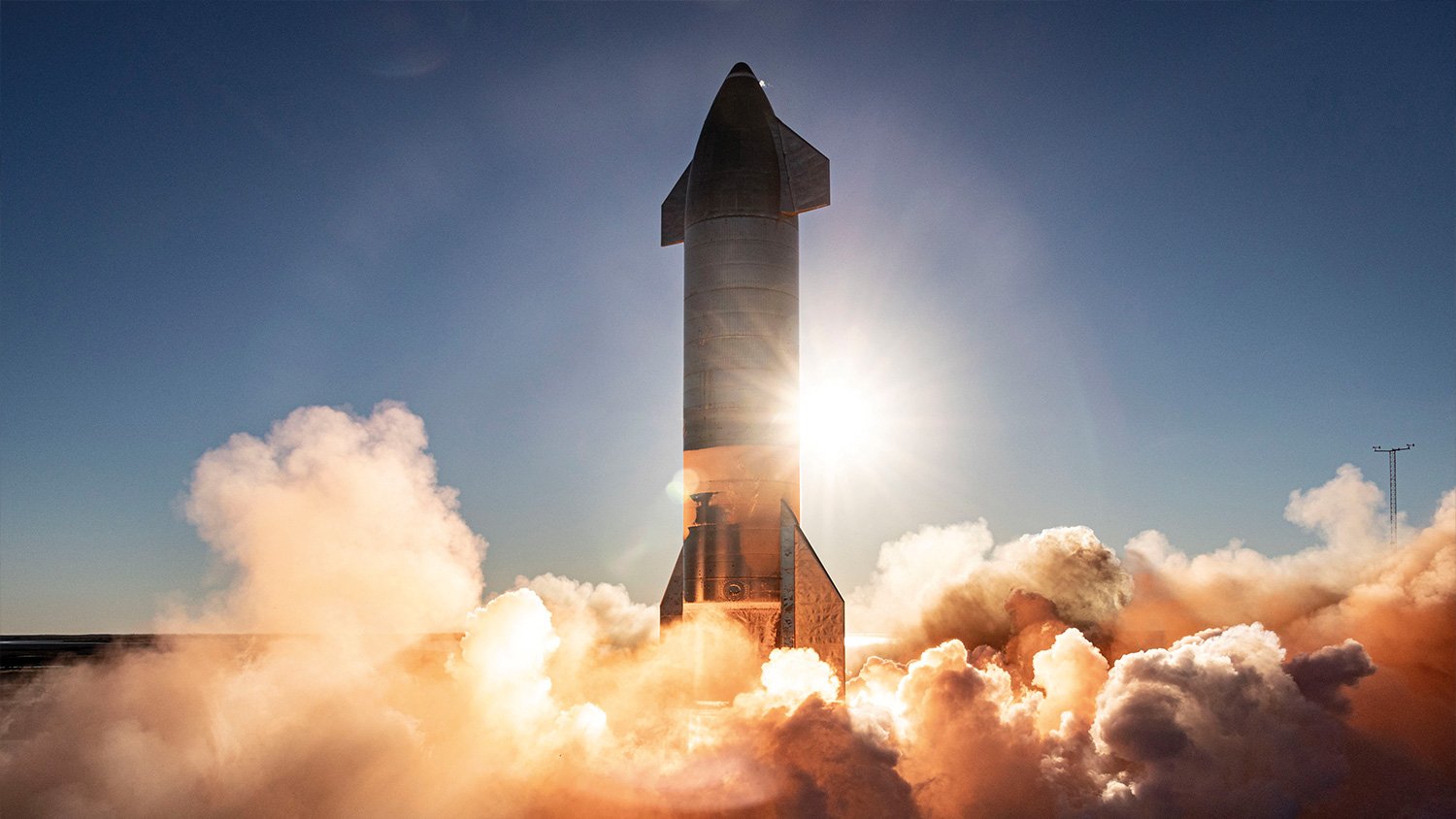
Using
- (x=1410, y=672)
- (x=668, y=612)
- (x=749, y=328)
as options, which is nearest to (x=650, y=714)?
(x=668, y=612)

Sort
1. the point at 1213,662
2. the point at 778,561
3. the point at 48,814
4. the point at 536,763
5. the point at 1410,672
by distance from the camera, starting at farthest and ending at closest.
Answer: the point at 1410,672, the point at 778,561, the point at 1213,662, the point at 536,763, the point at 48,814

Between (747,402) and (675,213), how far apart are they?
8.09 m

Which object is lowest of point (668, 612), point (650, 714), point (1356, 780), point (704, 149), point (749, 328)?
point (1356, 780)

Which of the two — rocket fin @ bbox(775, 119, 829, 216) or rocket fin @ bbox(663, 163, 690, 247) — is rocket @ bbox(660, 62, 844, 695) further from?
rocket fin @ bbox(663, 163, 690, 247)

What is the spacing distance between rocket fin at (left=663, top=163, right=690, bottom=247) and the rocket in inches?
107

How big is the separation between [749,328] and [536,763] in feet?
39.9

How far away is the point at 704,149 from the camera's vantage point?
3369 cm

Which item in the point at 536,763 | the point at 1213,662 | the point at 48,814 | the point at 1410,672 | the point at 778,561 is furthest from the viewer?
the point at 1410,672

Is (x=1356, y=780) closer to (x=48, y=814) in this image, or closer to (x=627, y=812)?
(x=627, y=812)

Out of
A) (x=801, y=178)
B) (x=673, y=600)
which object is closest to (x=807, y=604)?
(x=673, y=600)

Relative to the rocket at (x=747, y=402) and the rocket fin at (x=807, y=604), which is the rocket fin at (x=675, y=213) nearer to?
the rocket at (x=747, y=402)

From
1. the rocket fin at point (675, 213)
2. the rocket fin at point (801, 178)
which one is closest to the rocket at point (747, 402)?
the rocket fin at point (801, 178)

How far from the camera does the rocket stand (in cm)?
3086

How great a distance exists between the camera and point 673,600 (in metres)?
32.7
